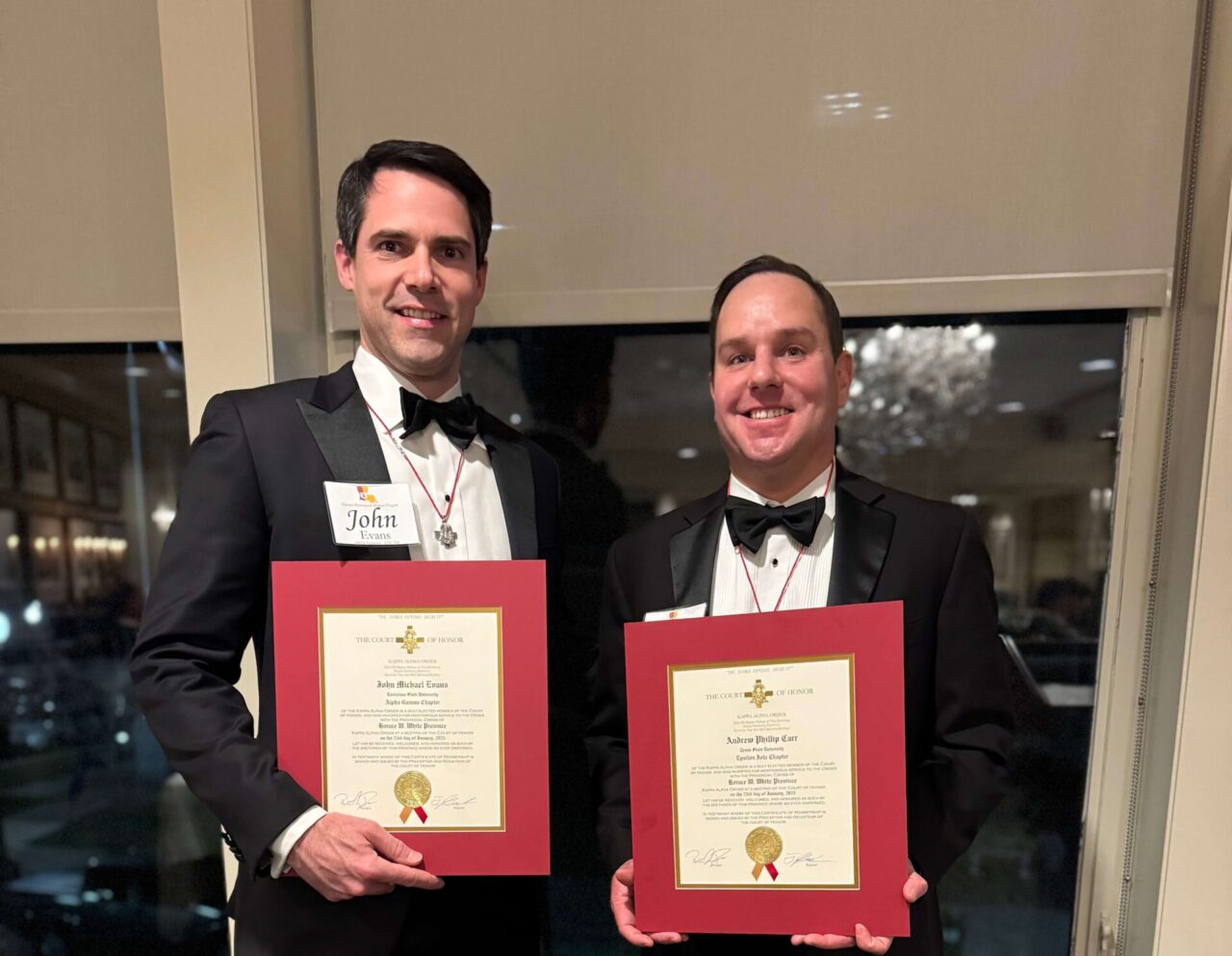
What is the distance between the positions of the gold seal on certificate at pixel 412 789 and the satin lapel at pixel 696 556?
46 centimetres

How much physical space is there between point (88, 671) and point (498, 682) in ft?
6.14

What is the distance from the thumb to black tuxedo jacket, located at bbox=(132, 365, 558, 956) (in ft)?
0.36

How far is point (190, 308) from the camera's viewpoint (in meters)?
1.67

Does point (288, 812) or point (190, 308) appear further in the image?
point (190, 308)

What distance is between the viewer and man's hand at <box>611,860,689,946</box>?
1.11m

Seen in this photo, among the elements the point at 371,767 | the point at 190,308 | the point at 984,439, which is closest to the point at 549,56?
the point at 190,308

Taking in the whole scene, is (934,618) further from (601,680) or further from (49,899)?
(49,899)

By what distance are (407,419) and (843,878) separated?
0.94 metres

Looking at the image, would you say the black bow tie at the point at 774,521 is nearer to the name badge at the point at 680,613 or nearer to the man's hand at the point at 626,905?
the name badge at the point at 680,613

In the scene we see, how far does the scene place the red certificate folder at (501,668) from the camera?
105 centimetres

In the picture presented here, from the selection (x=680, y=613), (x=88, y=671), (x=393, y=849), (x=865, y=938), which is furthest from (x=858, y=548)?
(x=88, y=671)

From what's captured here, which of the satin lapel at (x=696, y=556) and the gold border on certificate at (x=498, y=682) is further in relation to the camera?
the satin lapel at (x=696, y=556)
